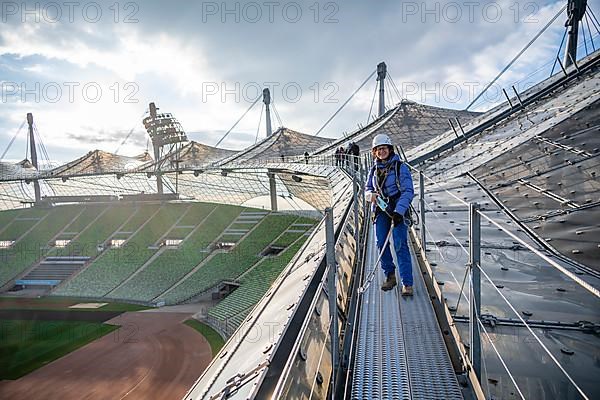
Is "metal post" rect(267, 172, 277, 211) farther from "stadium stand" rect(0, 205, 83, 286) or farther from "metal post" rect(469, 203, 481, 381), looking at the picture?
"metal post" rect(469, 203, 481, 381)

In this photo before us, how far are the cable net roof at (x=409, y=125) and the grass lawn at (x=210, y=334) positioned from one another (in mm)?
10280

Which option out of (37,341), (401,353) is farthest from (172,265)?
(401,353)

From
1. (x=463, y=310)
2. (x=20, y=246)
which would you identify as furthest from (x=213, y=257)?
(x=463, y=310)

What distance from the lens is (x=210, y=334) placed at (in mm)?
15656

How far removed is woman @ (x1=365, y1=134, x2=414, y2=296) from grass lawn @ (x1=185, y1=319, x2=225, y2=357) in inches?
501

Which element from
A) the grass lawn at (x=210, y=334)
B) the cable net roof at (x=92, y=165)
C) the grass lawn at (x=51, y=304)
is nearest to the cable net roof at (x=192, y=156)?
the cable net roof at (x=92, y=165)

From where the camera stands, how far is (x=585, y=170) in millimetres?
3941

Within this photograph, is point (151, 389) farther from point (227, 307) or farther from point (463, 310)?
point (463, 310)

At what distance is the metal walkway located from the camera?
5.09 ft

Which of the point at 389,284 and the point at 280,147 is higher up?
the point at 280,147

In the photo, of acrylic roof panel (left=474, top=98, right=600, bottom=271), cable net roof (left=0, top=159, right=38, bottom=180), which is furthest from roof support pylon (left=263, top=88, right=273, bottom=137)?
acrylic roof panel (left=474, top=98, right=600, bottom=271)

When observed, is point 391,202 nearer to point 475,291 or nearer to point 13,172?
point 475,291

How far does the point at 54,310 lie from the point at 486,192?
893 inches

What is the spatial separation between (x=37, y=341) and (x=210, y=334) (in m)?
7.58
